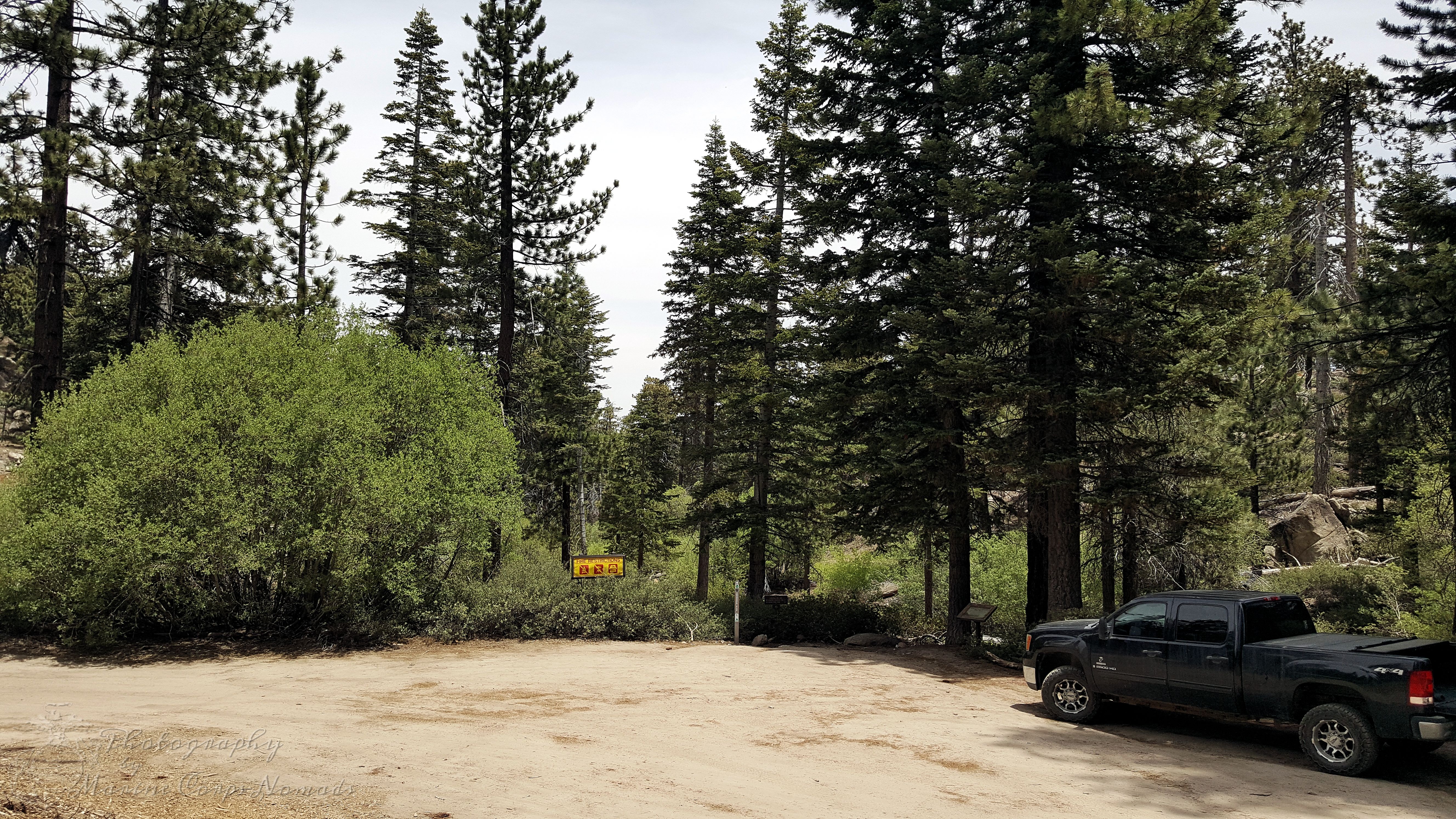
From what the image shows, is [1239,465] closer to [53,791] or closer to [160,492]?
[53,791]

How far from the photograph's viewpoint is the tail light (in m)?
7.68

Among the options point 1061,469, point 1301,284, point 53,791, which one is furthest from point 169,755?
point 1301,284

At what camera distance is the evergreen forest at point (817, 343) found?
14.4 meters

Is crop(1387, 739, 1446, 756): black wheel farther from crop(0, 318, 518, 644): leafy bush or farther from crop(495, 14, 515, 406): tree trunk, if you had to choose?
crop(495, 14, 515, 406): tree trunk

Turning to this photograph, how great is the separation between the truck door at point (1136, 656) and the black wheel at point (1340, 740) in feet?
5.27

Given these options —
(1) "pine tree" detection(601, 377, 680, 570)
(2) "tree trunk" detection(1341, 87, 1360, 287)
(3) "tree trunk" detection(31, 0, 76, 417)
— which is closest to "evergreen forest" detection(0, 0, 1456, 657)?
(3) "tree trunk" detection(31, 0, 76, 417)

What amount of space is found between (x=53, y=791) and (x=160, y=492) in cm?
1001

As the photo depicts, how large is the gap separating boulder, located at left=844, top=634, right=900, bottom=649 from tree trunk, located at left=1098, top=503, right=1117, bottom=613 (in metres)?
4.84

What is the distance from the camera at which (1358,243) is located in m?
33.4

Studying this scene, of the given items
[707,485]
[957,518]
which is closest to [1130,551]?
[957,518]

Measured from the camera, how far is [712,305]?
90.8ft

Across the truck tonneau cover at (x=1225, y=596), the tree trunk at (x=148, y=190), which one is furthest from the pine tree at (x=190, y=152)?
the truck tonneau cover at (x=1225, y=596)

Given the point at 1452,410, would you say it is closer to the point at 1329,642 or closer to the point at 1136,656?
the point at 1329,642

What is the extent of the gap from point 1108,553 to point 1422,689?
470 inches
